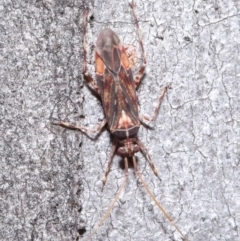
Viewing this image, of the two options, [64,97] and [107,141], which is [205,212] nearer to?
[107,141]

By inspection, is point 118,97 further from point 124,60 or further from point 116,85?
point 124,60

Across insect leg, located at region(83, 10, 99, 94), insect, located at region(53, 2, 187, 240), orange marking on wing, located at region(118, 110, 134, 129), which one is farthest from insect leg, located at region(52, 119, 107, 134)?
insect leg, located at region(83, 10, 99, 94)

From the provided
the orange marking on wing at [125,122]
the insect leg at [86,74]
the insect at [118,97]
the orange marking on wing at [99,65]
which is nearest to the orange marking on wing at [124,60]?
the insect at [118,97]

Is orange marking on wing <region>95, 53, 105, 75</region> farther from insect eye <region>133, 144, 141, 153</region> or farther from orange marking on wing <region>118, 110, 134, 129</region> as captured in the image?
insect eye <region>133, 144, 141, 153</region>

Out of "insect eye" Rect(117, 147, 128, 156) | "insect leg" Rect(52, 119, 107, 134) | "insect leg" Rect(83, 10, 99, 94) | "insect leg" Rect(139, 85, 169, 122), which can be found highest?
"insect leg" Rect(83, 10, 99, 94)

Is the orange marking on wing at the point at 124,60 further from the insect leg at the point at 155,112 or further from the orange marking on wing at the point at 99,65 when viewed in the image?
the insect leg at the point at 155,112

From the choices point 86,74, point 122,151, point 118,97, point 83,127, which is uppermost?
point 86,74

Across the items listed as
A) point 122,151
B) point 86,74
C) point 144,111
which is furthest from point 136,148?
point 86,74
